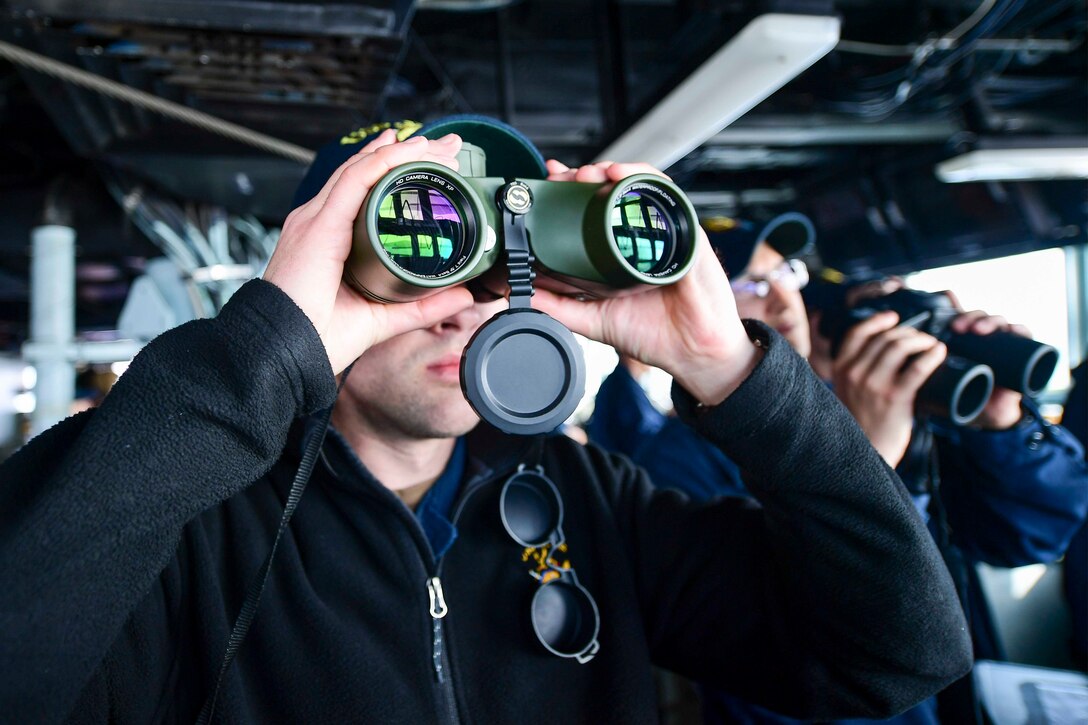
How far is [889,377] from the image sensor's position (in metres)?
1.19

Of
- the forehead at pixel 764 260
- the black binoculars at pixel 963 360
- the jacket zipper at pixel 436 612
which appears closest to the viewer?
the jacket zipper at pixel 436 612

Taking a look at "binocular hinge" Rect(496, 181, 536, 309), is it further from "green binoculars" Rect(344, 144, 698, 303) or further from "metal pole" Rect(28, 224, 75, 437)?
"metal pole" Rect(28, 224, 75, 437)

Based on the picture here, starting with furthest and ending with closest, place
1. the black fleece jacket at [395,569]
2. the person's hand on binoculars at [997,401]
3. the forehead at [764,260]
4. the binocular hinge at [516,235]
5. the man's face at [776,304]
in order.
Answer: the forehead at [764,260], the man's face at [776,304], the person's hand on binoculars at [997,401], the binocular hinge at [516,235], the black fleece jacket at [395,569]

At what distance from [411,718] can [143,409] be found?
46 cm

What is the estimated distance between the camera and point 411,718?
2.77ft

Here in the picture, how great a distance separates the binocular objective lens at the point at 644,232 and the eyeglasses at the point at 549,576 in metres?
0.36

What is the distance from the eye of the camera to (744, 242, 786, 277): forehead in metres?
1.66

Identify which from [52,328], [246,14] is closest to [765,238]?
[246,14]

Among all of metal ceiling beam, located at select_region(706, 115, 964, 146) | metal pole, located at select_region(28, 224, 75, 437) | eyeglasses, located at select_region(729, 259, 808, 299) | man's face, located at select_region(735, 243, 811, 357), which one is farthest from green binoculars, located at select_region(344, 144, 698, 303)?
metal ceiling beam, located at select_region(706, 115, 964, 146)

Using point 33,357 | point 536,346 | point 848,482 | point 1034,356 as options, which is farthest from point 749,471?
point 33,357

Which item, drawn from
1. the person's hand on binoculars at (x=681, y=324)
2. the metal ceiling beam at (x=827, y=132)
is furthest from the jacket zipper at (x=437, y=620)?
the metal ceiling beam at (x=827, y=132)

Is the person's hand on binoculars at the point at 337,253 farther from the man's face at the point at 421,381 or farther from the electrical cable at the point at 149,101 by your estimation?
the electrical cable at the point at 149,101

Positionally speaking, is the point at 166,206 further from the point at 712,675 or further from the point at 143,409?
the point at 712,675

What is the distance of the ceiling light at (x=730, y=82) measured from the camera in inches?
48.3
